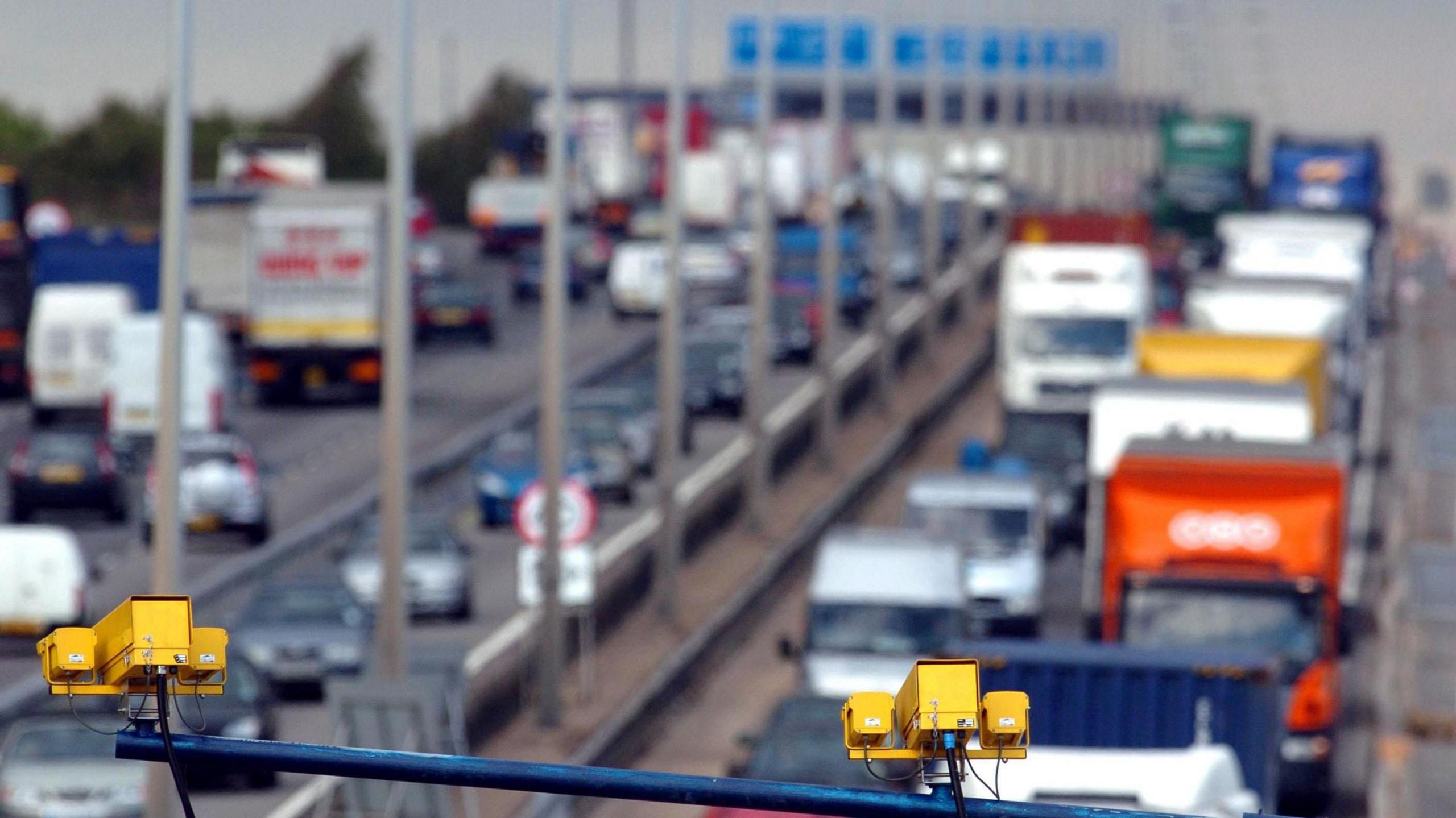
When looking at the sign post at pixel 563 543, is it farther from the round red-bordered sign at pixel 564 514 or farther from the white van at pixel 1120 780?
the white van at pixel 1120 780

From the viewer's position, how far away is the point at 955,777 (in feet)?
20.0

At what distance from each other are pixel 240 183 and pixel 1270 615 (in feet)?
211

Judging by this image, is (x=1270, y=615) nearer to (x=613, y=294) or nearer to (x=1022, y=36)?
(x=613, y=294)

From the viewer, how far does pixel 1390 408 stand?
57844 millimetres

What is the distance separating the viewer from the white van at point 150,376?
46.1 metres

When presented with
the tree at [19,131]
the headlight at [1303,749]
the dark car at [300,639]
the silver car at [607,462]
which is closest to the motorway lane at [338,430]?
the dark car at [300,639]

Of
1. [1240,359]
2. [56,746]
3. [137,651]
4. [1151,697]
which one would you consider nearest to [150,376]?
[1240,359]

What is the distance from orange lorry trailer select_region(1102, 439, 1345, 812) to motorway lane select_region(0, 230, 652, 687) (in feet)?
45.8

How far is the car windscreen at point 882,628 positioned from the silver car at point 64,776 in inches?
294

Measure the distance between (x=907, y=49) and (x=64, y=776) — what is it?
4130 inches

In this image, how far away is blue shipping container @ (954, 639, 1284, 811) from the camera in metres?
20.8

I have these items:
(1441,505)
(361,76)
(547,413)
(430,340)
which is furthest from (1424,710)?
(361,76)

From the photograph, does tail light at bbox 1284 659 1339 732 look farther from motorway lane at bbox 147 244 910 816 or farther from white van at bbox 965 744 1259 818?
white van at bbox 965 744 1259 818

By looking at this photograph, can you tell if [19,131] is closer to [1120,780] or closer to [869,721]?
[1120,780]
